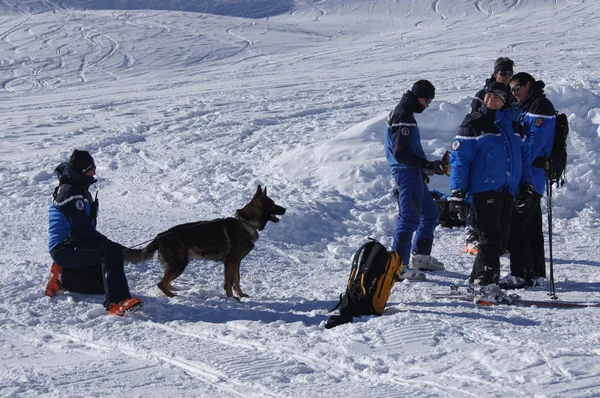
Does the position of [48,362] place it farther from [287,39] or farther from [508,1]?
[508,1]

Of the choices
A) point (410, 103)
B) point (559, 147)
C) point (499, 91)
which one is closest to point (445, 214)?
point (559, 147)

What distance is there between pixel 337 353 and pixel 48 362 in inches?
77.8

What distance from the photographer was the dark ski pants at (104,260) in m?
6.57

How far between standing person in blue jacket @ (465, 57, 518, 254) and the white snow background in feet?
0.92

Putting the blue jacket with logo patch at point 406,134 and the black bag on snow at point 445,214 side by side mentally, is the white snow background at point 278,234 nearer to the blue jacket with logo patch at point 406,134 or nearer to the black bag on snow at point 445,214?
the black bag on snow at point 445,214

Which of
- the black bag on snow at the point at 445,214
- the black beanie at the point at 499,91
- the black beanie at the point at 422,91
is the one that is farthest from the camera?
the black bag on snow at the point at 445,214

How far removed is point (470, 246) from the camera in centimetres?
866

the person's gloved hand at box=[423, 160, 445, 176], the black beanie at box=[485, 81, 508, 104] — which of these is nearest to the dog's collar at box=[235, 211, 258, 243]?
the person's gloved hand at box=[423, 160, 445, 176]

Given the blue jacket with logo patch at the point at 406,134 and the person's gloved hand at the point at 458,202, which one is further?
the blue jacket with logo patch at the point at 406,134

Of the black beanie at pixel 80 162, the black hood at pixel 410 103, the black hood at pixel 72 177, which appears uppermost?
the black hood at pixel 410 103

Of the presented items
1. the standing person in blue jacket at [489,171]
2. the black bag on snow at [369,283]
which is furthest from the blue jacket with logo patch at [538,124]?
the black bag on snow at [369,283]

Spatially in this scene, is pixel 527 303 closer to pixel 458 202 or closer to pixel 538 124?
pixel 458 202

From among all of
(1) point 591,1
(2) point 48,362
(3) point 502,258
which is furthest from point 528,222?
(1) point 591,1

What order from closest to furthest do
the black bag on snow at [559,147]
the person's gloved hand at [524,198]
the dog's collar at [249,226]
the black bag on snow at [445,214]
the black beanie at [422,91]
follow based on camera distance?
the person's gloved hand at [524,198]
the black beanie at [422,91]
the dog's collar at [249,226]
the black bag on snow at [559,147]
the black bag on snow at [445,214]
